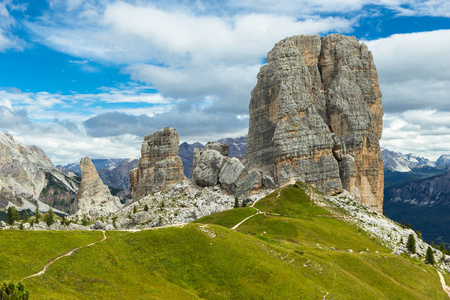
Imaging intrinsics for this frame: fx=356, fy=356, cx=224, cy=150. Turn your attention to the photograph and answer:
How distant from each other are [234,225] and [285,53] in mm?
109222

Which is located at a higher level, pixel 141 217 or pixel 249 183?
pixel 249 183

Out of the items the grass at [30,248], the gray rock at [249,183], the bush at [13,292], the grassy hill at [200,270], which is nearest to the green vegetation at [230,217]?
the gray rock at [249,183]

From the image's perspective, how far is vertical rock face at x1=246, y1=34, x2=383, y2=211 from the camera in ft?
568

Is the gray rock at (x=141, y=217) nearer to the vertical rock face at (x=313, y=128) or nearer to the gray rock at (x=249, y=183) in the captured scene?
the gray rock at (x=249, y=183)

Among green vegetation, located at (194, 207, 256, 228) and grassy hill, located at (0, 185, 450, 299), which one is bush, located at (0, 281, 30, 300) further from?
green vegetation, located at (194, 207, 256, 228)

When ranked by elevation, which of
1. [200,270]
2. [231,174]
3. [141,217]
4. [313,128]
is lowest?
[141,217]

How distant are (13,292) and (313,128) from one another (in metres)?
159

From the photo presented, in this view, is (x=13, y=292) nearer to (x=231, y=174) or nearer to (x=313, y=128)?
(x=231, y=174)

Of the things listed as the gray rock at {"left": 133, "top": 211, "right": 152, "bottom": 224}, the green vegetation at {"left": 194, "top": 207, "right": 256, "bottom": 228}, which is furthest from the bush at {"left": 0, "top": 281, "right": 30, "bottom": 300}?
the gray rock at {"left": 133, "top": 211, "right": 152, "bottom": 224}

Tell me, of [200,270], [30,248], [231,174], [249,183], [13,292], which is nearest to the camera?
[13,292]

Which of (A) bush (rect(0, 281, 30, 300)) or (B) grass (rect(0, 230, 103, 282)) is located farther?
(B) grass (rect(0, 230, 103, 282))

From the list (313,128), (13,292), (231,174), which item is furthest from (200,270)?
(313,128)

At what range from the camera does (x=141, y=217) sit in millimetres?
151625

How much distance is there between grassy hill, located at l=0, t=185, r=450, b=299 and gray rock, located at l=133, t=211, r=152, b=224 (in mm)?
82407
